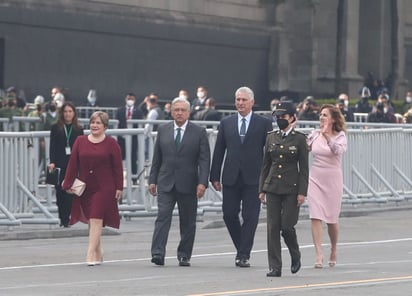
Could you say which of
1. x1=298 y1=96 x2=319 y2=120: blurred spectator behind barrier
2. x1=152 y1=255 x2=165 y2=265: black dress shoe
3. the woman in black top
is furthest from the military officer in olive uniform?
x1=298 y1=96 x2=319 y2=120: blurred spectator behind barrier

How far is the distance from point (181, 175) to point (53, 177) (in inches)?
175

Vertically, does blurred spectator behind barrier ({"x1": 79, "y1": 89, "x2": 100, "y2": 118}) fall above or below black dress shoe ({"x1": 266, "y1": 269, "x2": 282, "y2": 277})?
above

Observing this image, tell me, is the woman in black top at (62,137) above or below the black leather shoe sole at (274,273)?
above

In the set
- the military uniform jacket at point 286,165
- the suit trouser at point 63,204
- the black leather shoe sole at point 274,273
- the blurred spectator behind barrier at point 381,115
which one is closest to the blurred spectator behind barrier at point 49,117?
the suit trouser at point 63,204

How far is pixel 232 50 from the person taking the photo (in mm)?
52531

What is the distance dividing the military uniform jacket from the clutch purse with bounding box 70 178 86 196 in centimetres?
218

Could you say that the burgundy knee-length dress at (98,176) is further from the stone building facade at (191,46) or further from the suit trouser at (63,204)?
the stone building facade at (191,46)

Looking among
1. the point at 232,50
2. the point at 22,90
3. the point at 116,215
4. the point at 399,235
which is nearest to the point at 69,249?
the point at 116,215

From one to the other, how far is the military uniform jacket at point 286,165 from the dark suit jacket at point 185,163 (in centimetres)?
110

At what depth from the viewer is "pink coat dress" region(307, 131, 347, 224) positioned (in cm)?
1609

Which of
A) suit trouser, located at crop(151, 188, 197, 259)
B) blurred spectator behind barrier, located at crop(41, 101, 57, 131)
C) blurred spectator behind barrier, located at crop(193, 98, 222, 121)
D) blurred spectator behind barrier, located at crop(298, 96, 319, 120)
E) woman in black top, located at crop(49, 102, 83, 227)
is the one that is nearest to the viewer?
suit trouser, located at crop(151, 188, 197, 259)

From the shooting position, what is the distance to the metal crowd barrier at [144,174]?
2062 centimetres

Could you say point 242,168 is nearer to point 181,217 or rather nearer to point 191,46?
point 181,217

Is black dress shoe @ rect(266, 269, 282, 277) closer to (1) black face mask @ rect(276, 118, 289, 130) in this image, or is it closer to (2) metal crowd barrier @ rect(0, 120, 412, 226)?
(1) black face mask @ rect(276, 118, 289, 130)
